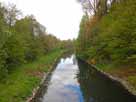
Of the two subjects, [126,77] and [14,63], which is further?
[14,63]

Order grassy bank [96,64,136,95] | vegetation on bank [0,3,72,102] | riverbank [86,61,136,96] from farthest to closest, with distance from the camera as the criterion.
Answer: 1. grassy bank [96,64,136,95]
2. riverbank [86,61,136,96]
3. vegetation on bank [0,3,72,102]

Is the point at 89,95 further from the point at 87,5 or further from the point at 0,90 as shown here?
the point at 87,5

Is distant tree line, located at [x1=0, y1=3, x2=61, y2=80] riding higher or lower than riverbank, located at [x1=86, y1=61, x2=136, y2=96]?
higher

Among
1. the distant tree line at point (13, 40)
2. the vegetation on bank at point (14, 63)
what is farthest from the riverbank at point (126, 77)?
the distant tree line at point (13, 40)

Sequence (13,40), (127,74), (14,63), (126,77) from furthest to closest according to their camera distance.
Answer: (14,63)
(13,40)
(127,74)
(126,77)

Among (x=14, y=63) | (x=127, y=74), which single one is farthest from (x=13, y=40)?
(x=127, y=74)

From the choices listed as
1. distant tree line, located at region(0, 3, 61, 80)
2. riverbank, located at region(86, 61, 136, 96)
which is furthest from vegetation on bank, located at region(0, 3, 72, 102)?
riverbank, located at region(86, 61, 136, 96)

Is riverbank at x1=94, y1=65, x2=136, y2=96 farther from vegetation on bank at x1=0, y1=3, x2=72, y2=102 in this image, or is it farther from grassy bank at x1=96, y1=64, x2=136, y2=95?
vegetation on bank at x1=0, y1=3, x2=72, y2=102

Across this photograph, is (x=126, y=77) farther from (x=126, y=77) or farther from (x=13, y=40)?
(x=13, y=40)

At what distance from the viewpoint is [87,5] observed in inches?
2403

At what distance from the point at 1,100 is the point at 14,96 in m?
2.26

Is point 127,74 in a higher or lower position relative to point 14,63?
lower

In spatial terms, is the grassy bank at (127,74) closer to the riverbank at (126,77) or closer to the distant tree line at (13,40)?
the riverbank at (126,77)

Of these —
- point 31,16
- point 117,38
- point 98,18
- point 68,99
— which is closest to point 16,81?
point 68,99
